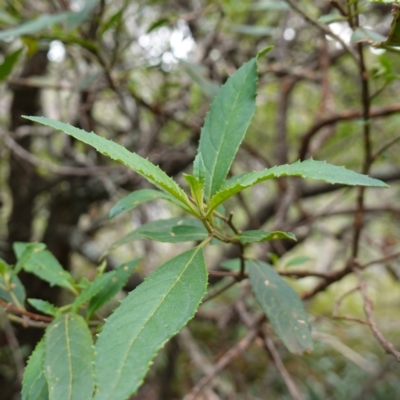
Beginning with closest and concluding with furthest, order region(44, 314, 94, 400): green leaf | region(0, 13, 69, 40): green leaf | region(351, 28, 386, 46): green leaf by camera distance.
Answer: region(44, 314, 94, 400): green leaf → region(351, 28, 386, 46): green leaf → region(0, 13, 69, 40): green leaf

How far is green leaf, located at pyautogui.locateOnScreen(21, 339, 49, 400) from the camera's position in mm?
510

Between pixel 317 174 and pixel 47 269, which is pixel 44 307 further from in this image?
pixel 317 174

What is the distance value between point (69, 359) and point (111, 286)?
5.7 inches

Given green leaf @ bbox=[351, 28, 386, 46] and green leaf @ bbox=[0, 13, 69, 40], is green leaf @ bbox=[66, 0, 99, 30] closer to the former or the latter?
green leaf @ bbox=[0, 13, 69, 40]

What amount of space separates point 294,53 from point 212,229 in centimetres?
183

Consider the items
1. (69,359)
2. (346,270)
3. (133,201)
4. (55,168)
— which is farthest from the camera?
→ (55,168)

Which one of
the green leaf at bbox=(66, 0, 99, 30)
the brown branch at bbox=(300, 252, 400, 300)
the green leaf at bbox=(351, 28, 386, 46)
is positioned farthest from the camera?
the green leaf at bbox=(66, 0, 99, 30)

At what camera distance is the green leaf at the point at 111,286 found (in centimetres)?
62

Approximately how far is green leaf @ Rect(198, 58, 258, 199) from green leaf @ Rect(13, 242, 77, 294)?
30 cm

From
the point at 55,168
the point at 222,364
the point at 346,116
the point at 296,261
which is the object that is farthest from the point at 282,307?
the point at 55,168

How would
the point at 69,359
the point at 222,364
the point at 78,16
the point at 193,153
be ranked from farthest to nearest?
the point at 193,153 → the point at 78,16 → the point at 222,364 → the point at 69,359

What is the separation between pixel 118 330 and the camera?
397 millimetres

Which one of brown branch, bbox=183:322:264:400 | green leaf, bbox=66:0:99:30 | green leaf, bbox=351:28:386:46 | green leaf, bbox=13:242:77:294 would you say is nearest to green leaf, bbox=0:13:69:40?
green leaf, bbox=66:0:99:30

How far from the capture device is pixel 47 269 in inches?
27.4
